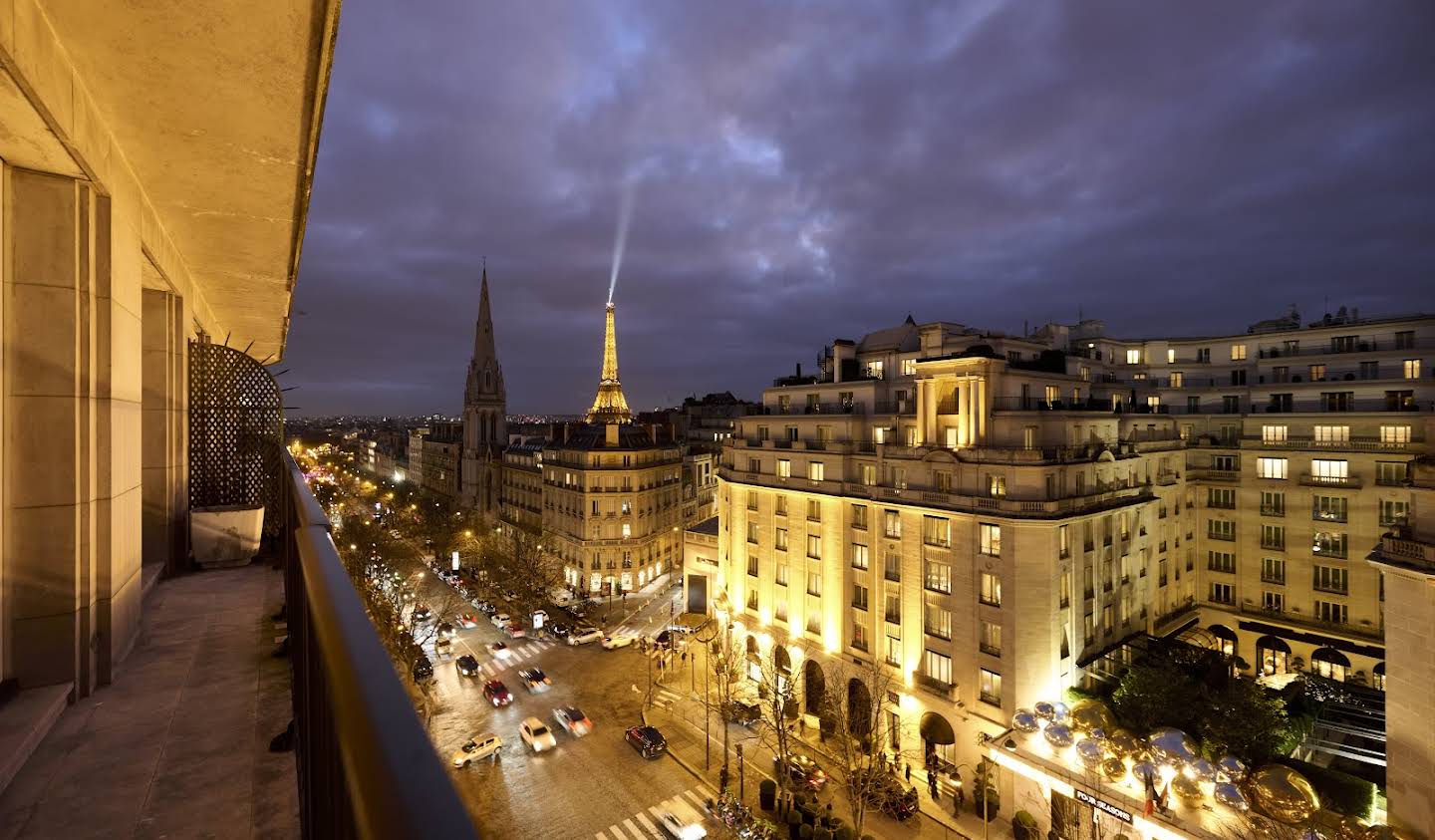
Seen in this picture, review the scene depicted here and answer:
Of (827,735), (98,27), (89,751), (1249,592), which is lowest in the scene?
(827,735)

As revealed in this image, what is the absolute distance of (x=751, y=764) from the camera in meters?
29.3

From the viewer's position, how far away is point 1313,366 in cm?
4222

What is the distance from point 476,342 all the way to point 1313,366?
87.0 m

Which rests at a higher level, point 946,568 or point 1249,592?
point 946,568

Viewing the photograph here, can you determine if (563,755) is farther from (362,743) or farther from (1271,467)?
(1271,467)

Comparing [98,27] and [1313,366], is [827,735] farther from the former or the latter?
[1313,366]

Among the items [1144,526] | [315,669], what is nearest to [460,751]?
[315,669]

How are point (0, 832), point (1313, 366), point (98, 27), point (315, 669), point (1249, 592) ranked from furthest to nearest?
point (1313, 366) < point (1249, 592) < point (98, 27) < point (0, 832) < point (315, 669)

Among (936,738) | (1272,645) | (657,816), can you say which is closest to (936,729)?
(936,738)

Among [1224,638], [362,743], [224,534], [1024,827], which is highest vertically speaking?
[362,743]

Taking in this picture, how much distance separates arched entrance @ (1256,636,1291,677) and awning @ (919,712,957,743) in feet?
78.9

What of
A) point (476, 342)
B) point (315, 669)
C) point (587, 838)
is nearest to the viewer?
point (315, 669)

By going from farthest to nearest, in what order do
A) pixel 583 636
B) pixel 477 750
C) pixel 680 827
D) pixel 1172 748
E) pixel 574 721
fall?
1. pixel 583 636
2. pixel 574 721
3. pixel 477 750
4. pixel 680 827
5. pixel 1172 748

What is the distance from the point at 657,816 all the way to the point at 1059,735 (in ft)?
53.0
